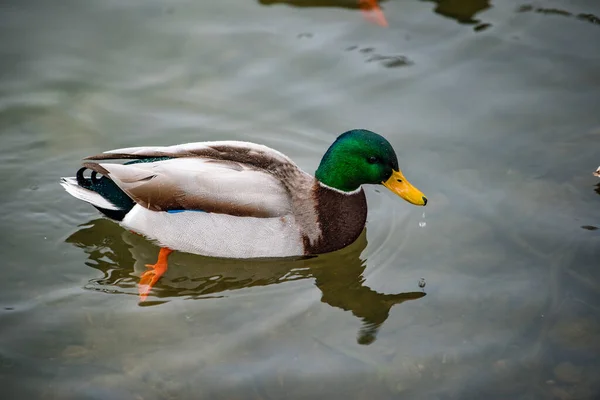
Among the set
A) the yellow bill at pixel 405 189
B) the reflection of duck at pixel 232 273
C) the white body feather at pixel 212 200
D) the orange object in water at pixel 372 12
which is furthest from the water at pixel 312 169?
the yellow bill at pixel 405 189

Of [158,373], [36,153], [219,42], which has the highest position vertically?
[219,42]

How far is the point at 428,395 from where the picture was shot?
4656mm

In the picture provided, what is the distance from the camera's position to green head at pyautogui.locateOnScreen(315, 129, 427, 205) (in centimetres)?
556

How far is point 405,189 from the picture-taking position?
562 centimetres

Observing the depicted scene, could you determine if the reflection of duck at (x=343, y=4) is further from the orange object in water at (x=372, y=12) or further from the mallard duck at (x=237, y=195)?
the mallard duck at (x=237, y=195)

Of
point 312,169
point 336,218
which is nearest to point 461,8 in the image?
point 312,169

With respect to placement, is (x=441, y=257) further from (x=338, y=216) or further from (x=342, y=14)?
(x=342, y=14)

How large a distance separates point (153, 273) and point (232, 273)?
1.87 ft

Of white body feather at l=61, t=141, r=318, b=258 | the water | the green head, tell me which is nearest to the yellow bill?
the green head

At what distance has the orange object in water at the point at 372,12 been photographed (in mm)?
8195

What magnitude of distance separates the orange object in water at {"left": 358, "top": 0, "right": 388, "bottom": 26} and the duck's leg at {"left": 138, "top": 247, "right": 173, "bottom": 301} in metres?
3.82

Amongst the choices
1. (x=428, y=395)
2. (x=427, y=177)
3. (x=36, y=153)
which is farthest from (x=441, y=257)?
(x=36, y=153)

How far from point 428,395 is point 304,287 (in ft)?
4.13

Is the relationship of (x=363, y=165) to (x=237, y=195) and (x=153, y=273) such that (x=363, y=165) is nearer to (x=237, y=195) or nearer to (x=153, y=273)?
(x=237, y=195)
